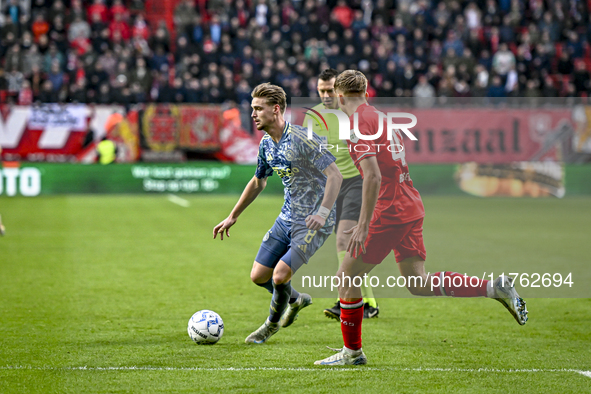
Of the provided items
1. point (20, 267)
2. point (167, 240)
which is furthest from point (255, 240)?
point (20, 267)

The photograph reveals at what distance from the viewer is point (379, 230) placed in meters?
5.37

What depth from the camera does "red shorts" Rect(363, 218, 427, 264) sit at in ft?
17.3

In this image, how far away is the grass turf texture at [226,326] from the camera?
4758mm

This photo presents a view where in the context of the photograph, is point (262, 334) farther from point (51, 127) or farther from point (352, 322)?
point (51, 127)

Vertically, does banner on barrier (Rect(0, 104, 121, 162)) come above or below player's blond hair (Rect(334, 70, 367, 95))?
below

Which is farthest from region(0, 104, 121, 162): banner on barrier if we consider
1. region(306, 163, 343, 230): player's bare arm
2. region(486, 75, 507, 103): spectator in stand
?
region(306, 163, 343, 230): player's bare arm

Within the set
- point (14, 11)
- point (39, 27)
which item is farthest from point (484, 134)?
point (14, 11)

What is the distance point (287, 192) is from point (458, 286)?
1.44m

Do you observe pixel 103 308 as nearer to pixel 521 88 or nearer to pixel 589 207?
pixel 589 207

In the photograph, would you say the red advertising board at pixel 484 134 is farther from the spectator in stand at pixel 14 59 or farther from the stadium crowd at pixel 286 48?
the spectator in stand at pixel 14 59

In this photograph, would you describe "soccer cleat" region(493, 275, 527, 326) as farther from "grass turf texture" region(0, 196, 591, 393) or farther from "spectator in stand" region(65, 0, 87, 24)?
"spectator in stand" region(65, 0, 87, 24)

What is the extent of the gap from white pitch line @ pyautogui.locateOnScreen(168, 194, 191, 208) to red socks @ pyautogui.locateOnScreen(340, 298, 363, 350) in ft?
44.7

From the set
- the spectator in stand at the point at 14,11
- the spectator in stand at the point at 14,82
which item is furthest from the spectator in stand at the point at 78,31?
the spectator in stand at the point at 14,82

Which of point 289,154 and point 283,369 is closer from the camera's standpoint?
point 283,369
